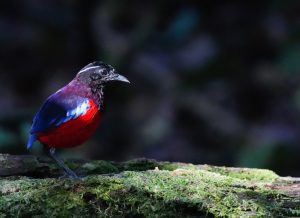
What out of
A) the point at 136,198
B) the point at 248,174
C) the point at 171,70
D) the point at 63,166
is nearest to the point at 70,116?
the point at 63,166

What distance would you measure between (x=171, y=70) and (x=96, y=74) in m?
5.76

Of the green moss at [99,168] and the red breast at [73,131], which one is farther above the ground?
the red breast at [73,131]

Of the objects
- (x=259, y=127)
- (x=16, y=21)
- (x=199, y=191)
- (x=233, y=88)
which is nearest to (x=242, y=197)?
(x=199, y=191)

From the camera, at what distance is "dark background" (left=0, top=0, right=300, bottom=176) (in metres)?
8.87

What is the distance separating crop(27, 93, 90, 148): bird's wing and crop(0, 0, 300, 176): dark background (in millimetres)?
3798

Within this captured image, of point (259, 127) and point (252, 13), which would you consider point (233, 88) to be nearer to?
point (259, 127)

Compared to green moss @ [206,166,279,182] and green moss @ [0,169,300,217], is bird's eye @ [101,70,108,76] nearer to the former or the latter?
green moss @ [206,166,279,182]

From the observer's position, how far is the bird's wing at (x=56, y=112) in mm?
4098

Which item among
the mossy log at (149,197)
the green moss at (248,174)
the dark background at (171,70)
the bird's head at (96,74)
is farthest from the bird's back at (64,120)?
the dark background at (171,70)

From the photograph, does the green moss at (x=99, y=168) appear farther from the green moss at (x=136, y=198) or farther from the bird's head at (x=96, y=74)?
the green moss at (x=136, y=198)

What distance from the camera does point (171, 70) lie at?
10.2 meters

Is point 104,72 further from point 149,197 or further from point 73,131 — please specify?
point 149,197

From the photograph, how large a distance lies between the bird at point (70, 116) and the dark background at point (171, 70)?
3.63 metres

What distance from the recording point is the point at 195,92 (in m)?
9.53
